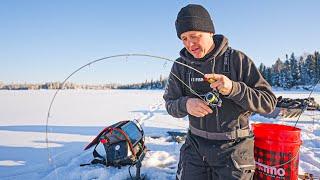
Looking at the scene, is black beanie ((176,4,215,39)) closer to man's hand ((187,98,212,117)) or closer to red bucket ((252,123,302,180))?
man's hand ((187,98,212,117))

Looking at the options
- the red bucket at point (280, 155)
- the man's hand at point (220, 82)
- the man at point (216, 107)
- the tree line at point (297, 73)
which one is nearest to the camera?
the man's hand at point (220, 82)

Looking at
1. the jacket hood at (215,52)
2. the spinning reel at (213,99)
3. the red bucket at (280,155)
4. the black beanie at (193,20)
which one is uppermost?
the black beanie at (193,20)

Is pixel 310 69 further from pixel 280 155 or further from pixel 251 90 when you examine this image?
pixel 251 90

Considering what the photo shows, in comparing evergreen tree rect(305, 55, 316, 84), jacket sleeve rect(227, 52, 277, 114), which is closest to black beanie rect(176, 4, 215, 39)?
jacket sleeve rect(227, 52, 277, 114)

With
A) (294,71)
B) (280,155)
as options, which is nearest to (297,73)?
(294,71)

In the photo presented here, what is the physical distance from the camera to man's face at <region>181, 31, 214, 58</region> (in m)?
2.22

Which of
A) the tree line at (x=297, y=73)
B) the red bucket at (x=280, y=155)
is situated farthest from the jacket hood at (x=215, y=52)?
the tree line at (x=297, y=73)

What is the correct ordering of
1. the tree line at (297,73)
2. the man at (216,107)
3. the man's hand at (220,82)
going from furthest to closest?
the tree line at (297,73) < the man at (216,107) < the man's hand at (220,82)

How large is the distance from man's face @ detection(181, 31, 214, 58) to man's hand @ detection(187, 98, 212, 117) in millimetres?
385

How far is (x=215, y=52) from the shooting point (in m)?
2.23

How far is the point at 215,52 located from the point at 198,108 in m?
0.47

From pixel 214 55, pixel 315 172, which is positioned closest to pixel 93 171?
pixel 214 55

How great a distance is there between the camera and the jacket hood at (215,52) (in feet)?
7.35

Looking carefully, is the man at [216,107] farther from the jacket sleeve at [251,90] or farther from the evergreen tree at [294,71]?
the evergreen tree at [294,71]
